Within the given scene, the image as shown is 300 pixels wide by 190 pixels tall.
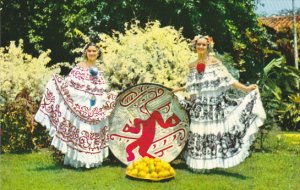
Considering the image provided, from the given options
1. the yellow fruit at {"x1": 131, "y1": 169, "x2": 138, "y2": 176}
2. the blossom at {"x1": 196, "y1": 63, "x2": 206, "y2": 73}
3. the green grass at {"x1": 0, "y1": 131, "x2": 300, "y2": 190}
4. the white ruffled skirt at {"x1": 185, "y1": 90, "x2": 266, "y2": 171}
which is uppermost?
the blossom at {"x1": 196, "y1": 63, "x2": 206, "y2": 73}

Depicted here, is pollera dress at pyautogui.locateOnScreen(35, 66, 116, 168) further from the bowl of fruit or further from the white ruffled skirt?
the white ruffled skirt

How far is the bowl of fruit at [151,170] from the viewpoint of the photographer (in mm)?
6727

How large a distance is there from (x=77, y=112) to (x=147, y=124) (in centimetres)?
101

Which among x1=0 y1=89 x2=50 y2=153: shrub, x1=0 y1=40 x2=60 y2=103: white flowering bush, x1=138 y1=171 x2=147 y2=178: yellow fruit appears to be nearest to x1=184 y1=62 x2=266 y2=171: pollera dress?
x1=138 y1=171 x2=147 y2=178: yellow fruit

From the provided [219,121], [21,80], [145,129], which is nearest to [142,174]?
[145,129]

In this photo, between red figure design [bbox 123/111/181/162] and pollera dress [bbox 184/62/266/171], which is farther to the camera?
red figure design [bbox 123/111/181/162]

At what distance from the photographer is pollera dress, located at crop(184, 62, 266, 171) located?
7051 millimetres

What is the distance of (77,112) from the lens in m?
7.25

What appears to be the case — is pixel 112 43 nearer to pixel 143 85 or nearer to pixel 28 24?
pixel 143 85

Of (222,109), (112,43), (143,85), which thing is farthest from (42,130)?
(222,109)

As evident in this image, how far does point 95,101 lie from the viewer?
731 centimetres

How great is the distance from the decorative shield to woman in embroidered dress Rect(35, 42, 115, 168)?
299 millimetres

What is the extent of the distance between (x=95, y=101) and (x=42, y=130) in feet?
8.09

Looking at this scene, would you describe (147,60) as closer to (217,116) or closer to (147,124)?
(147,124)
